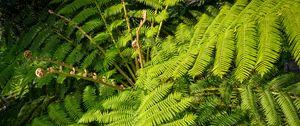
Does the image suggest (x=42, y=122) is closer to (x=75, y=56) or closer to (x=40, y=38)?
(x=75, y=56)

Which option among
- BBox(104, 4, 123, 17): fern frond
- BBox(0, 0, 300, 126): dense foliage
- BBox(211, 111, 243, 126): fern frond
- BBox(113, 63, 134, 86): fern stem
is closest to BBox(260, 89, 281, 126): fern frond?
BBox(0, 0, 300, 126): dense foliage

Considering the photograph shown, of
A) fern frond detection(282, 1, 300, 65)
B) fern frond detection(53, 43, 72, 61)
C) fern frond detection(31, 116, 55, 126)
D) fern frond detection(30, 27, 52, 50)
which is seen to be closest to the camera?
fern frond detection(282, 1, 300, 65)

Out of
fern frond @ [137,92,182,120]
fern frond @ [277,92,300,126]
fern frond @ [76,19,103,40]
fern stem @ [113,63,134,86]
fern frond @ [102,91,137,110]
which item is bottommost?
fern frond @ [277,92,300,126]

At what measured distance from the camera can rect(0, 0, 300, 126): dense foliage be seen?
220 cm

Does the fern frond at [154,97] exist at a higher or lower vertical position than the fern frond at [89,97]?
lower

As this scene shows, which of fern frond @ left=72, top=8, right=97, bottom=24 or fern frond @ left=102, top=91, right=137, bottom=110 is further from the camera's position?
fern frond @ left=72, top=8, right=97, bottom=24

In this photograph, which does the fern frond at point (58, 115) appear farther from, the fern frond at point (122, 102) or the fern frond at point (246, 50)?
the fern frond at point (246, 50)

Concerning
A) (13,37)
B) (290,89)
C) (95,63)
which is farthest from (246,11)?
(13,37)

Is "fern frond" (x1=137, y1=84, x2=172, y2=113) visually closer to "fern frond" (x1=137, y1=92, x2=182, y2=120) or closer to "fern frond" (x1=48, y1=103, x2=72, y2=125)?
"fern frond" (x1=137, y1=92, x2=182, y2=120)

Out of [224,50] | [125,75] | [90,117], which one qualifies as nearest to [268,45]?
[224,50]

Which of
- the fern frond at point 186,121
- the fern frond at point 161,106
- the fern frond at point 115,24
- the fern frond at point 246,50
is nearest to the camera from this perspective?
the fern frond at point 246,50

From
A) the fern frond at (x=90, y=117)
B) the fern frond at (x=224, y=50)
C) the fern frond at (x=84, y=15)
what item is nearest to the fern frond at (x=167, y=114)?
the fern frond at (x=224, y=50)

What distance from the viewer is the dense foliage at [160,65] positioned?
7.22 feet

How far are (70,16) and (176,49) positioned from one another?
46.7 inches
